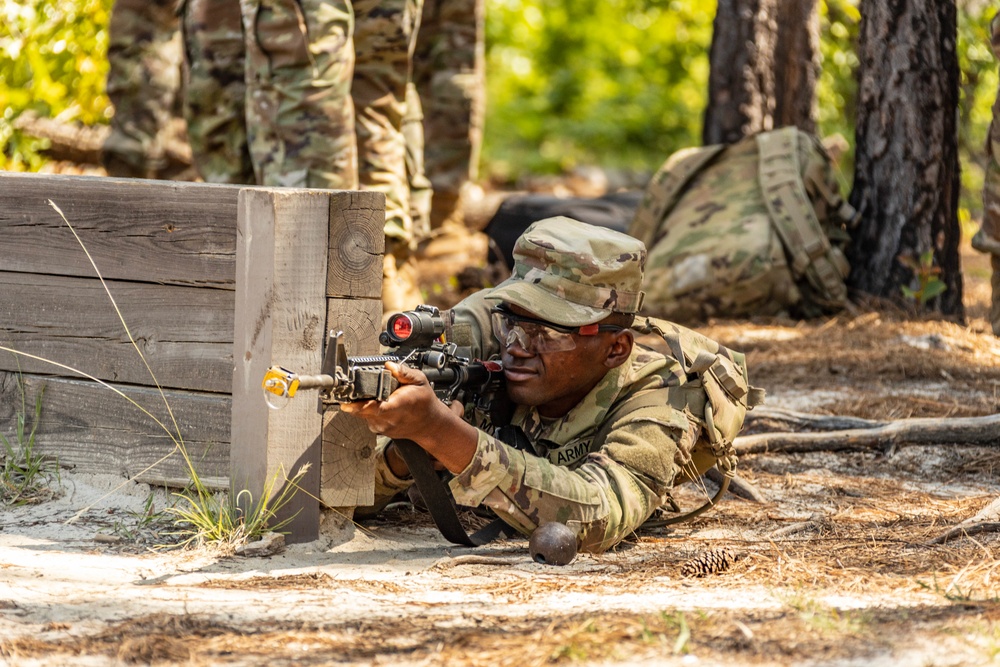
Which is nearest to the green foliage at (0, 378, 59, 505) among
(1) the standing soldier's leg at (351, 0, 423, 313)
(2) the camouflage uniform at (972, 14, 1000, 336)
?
(1) the standing soldier's leg at (351, 0, 423, 313)

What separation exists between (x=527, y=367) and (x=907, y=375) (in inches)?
113

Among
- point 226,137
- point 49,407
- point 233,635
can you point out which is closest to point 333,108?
point 226,137

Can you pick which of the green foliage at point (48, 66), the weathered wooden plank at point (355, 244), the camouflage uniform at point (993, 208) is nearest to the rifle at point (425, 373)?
A: the weathered wooden plank at point (355, 244)

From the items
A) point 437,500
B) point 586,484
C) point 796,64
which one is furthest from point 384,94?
point 796,64

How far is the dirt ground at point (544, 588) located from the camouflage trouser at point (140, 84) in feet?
15.5

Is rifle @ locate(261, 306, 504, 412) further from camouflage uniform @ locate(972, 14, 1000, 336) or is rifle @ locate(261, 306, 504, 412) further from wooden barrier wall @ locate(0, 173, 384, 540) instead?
camouflage uniform @ locate(972, 14, 1000, 336)

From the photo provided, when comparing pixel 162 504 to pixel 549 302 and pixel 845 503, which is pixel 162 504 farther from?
pixel 845 503

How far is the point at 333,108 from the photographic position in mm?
4914

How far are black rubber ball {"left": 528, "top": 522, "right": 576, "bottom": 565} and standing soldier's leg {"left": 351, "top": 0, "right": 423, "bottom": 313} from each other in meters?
2.54

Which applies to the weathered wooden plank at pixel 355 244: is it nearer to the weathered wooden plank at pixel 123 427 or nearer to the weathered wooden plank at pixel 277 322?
the weathered wooden plank at pixel 277 322

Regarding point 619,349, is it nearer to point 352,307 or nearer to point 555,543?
point 555,543

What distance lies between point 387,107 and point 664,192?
2.29 meters

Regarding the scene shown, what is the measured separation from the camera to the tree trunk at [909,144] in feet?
21.3

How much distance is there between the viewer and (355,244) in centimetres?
318
